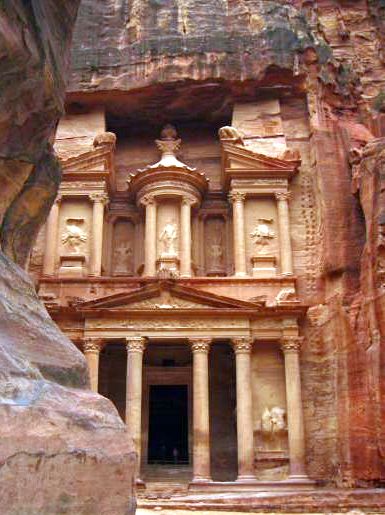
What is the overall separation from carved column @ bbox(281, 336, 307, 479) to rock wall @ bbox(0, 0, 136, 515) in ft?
43.1

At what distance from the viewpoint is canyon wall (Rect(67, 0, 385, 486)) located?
19.7 m

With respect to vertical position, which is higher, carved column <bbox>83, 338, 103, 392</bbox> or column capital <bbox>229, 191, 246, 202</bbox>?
column capital <bbox>229, 191, 246, 202</bbox>

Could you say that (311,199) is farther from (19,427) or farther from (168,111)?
(19,427)

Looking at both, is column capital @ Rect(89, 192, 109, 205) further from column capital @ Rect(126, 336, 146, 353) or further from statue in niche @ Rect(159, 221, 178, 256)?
column capital @ Rect(126, 336, 146, 353)

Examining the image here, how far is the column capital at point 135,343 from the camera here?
20.1 m

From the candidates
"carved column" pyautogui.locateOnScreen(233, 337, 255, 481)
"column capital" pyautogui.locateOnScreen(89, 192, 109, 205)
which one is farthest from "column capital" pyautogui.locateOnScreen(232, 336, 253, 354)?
"column capital" pyautogui.locateOnScreen(89, 192, 109, 205)

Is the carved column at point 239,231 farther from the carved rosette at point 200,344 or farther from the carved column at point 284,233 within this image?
the carved rosette at point 200,344

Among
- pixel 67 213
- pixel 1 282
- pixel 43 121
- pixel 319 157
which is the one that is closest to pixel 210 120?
pixel 319 157

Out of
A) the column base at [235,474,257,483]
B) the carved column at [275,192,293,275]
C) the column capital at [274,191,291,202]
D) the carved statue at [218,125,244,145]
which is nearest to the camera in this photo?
the column base at [235,474,257,483]

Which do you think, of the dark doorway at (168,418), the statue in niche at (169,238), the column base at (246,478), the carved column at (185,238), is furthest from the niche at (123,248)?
the column base at (246,478)

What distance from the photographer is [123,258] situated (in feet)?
82.7

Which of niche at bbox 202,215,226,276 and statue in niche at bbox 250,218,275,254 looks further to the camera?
niche at bbox 202,215,226,276

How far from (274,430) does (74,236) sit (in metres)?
10.2


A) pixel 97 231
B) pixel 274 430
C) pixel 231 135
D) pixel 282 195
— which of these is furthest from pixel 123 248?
pixel 274 430
